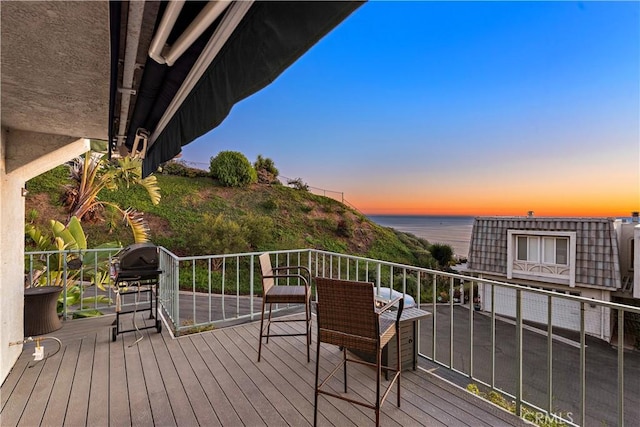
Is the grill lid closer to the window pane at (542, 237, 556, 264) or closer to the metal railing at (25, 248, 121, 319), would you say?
the metal railing at (25, 248, 121, 319)

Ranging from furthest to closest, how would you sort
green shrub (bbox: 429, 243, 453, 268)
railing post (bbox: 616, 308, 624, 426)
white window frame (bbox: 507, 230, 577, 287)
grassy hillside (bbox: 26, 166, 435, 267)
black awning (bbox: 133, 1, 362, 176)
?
green shrub (bbox: 429, 243, 453, 268) < grassy hillside (bbox: 26, 166, 435, 267) < white window frame (bbox: 507, 230, 577, 287) < railing post (bbox: 616, 308, 624, 426) < black awning (bbox: 133, 1, 362, 176)

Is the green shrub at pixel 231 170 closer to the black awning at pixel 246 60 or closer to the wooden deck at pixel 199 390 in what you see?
the wooden deck at pixel 199 390

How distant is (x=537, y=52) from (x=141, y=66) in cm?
1098

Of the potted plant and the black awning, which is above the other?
the black awning

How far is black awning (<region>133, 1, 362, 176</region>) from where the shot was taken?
2.68 ft

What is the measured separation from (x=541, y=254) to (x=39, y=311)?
46.1ft

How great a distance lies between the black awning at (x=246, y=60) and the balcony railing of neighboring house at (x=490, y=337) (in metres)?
2.17

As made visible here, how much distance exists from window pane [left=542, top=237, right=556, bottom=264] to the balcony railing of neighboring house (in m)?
1.91

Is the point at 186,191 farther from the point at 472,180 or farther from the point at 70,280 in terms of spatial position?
the point at 472,180

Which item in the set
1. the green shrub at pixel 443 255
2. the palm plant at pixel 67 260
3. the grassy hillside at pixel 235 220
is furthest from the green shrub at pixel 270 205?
the palm plant at pixel 67 260

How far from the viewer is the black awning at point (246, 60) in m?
0.82

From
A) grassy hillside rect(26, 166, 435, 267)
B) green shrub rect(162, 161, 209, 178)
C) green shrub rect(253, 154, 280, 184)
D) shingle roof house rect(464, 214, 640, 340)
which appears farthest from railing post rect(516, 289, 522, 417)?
green shrub rect(162, 161, 209, 178)

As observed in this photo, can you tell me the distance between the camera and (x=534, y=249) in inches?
445

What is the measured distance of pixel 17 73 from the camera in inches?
68.4
